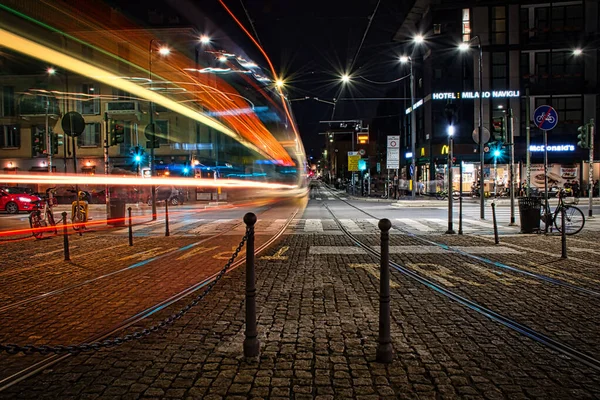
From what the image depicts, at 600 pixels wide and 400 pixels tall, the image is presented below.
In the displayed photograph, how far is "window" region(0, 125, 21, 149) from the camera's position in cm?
4554

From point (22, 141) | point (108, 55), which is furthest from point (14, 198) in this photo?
point (22, 141)

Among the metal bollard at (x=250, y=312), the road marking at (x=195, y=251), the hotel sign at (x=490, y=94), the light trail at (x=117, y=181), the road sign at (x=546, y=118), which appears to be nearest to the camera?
the metal bollard at (x=250, y=312)

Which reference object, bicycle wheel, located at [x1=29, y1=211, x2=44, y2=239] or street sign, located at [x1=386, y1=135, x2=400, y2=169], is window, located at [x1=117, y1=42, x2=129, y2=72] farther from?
bicycle wheel, located at [x1=29, y1=211, x2=44, y2=239]

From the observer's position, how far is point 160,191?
37.0 meters

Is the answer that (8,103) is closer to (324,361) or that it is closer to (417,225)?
(417,225)

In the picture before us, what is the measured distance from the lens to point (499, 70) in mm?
43656

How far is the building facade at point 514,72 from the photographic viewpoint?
138 ft

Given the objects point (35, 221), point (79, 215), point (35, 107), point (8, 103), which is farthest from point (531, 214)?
point (8, 103)

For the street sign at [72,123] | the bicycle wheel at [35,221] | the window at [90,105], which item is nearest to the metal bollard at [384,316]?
the street sign at [72,123]

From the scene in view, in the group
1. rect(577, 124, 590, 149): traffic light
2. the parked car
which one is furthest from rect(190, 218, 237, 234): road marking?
the parked car

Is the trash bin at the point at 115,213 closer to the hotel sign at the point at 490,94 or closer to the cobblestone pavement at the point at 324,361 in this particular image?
the cobblestone pavement at the point at 324,361

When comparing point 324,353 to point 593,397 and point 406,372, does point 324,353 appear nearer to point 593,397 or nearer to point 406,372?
point 406,372

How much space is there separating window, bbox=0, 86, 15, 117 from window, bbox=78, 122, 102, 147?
21.1ft

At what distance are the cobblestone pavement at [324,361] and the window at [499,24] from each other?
43.0 metres
